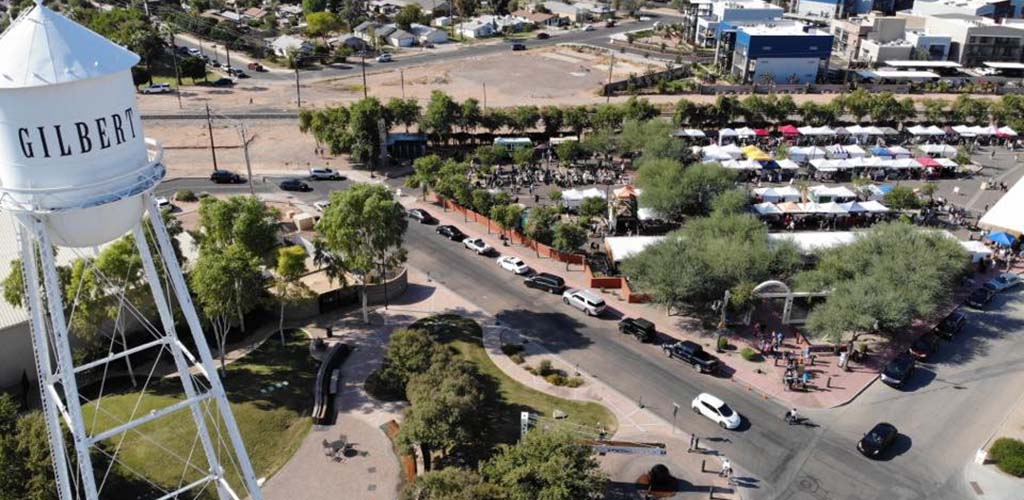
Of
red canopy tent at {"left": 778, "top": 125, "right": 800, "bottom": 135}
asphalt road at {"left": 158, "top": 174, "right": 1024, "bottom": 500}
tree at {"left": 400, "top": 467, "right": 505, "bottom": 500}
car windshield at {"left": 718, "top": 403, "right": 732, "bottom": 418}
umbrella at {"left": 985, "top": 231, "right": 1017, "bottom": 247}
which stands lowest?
asphalt road at {"left": 158, "top": 174, "right": 1024, "bottom": 500}

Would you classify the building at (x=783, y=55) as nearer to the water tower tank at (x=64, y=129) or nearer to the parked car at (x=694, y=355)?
the parked car at (x=694, y=355)

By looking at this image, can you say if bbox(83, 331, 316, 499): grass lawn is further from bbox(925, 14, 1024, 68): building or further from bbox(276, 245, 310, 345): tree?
bbox(925, 14, 1024, 68): building

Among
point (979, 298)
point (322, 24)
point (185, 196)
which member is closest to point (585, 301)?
point (979, 298)

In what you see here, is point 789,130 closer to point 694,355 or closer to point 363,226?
point 694,355

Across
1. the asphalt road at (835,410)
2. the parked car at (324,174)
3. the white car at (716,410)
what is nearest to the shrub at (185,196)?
the parked car at (324,174)

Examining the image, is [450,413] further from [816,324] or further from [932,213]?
[932,213]

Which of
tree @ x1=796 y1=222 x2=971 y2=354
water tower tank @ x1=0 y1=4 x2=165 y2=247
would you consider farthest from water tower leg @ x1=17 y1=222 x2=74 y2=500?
tree @ x1=796 y1=222 x2=971 y2=354

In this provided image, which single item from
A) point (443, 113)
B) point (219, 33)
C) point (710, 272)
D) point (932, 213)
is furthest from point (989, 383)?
point (219, 33)
